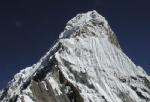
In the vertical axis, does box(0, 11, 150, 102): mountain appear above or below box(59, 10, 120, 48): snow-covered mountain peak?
below

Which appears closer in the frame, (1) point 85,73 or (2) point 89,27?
(1) point 85,73

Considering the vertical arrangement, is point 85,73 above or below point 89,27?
below

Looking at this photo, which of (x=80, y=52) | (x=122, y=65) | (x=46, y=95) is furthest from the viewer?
(x=122, y=65)

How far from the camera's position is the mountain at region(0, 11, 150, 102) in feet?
382

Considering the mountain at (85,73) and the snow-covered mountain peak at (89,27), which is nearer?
the mountain at (85,73)

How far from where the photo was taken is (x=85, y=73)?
406ft

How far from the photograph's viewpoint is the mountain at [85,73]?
11650 cm

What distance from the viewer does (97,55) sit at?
136 m

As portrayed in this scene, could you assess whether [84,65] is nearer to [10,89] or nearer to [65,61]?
[65,61]

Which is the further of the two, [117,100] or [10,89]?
[10,89]

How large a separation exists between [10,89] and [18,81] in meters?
5.01

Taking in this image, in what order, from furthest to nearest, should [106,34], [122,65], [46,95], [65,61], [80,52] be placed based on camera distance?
[106,34], [122,65], [80,52], [65,61], [46,95]

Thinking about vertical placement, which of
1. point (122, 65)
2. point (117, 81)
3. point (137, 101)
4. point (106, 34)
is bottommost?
point (137, 101)

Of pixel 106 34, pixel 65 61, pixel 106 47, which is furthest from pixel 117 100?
pixel 106 34
